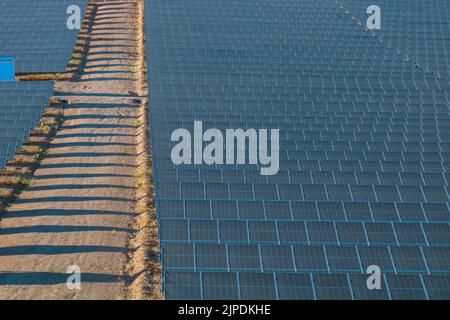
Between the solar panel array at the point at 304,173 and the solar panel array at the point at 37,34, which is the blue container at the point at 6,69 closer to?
the solar panel array at the point at 37,34

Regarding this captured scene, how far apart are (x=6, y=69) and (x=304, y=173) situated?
23.0m

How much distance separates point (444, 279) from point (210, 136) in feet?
38.5

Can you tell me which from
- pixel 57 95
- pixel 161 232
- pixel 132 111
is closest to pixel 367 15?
pixel 132 111

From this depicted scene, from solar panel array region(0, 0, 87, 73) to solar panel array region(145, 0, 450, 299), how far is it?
704 cm

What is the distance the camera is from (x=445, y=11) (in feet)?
151

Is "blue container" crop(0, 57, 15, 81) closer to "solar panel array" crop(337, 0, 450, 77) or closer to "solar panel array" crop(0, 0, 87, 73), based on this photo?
"solar panel array" crop(0, 0, 87, 73)

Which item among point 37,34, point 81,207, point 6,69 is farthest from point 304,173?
point 37,34

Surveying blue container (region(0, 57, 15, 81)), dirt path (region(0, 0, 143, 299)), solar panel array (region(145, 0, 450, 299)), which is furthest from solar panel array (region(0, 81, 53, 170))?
solar panel array (region(145, 0, 450, 299))

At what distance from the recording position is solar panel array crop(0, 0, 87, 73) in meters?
32.7

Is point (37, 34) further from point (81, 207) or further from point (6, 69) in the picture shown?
point (81, 207)

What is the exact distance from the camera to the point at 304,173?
1928cm

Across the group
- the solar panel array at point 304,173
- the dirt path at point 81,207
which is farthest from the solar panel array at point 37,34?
the solar panel array at point 304,173

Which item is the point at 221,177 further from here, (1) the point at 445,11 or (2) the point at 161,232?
(1) the point at 445,11

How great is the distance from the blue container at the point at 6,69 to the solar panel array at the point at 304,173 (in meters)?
9.73
